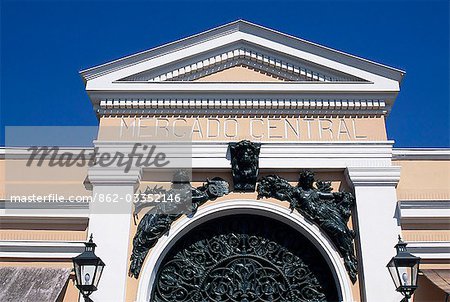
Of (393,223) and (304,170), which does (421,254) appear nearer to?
(393,223)

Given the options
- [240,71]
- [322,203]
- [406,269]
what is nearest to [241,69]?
[240,71]

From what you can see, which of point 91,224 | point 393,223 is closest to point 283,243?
point 393,223

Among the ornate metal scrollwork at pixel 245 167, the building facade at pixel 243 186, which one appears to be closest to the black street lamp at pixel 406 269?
the building facade at pixel 243 186

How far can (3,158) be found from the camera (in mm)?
11172

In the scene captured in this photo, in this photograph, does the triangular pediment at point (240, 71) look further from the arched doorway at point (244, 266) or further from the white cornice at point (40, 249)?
the white cornice at point (40, 249)

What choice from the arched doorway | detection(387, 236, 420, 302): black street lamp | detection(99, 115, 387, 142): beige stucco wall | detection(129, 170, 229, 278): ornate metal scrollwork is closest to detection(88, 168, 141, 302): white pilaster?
detection(129, 170, 229, 278): ornate metal scrollwork

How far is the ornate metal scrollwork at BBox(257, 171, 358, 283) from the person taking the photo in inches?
387

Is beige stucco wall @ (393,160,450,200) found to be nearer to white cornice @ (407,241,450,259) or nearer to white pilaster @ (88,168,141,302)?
white cornice @ (407,241,450,259)

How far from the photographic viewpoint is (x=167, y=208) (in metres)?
10.2

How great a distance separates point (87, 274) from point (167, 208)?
8.31 ft

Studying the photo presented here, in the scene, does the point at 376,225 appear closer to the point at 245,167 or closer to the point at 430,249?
the point at 430,249

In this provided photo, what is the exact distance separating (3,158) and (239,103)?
458 cm

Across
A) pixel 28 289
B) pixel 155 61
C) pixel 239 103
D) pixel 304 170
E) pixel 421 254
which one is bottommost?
pixel 28 289

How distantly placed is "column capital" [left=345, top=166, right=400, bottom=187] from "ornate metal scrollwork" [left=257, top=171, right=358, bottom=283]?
30 cm
